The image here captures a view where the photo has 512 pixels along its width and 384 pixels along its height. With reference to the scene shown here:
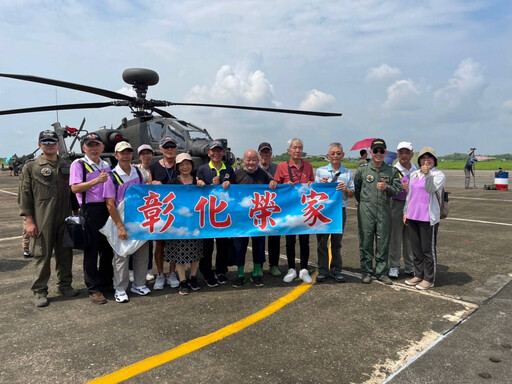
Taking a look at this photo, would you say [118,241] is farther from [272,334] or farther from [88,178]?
[272,334]

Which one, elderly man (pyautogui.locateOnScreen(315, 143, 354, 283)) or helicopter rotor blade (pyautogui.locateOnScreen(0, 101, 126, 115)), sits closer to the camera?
elderly man (pyautogui.locateOnScreen(315, 143, 354, 283))

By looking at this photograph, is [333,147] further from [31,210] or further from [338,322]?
[31,210]

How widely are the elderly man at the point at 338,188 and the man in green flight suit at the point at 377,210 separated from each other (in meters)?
0.26

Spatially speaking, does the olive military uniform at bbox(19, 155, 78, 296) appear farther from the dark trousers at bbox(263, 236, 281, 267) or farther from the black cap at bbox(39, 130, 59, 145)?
the dark trousers at bbox(263, 236, 281, 267)

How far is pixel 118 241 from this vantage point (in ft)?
14.5

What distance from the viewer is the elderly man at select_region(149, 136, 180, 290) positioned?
487 cm

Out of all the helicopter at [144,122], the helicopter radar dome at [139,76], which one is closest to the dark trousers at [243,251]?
the helicopter at [144,122]

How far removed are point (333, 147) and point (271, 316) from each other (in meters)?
2.50

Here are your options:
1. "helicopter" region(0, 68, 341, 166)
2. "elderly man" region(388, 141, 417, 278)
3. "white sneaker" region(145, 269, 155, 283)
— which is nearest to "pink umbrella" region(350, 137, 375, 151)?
"helicopter" region(0, 68, 341, 166)

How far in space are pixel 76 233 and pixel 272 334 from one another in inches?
99.9

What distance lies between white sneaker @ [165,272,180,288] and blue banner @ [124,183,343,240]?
634mm

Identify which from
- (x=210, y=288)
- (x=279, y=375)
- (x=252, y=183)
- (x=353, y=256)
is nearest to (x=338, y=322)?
(x=279, y=375)

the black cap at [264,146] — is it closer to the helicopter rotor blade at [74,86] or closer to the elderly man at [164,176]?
the elderly man at [164,176]

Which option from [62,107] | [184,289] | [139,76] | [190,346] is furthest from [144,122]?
[190,346]
